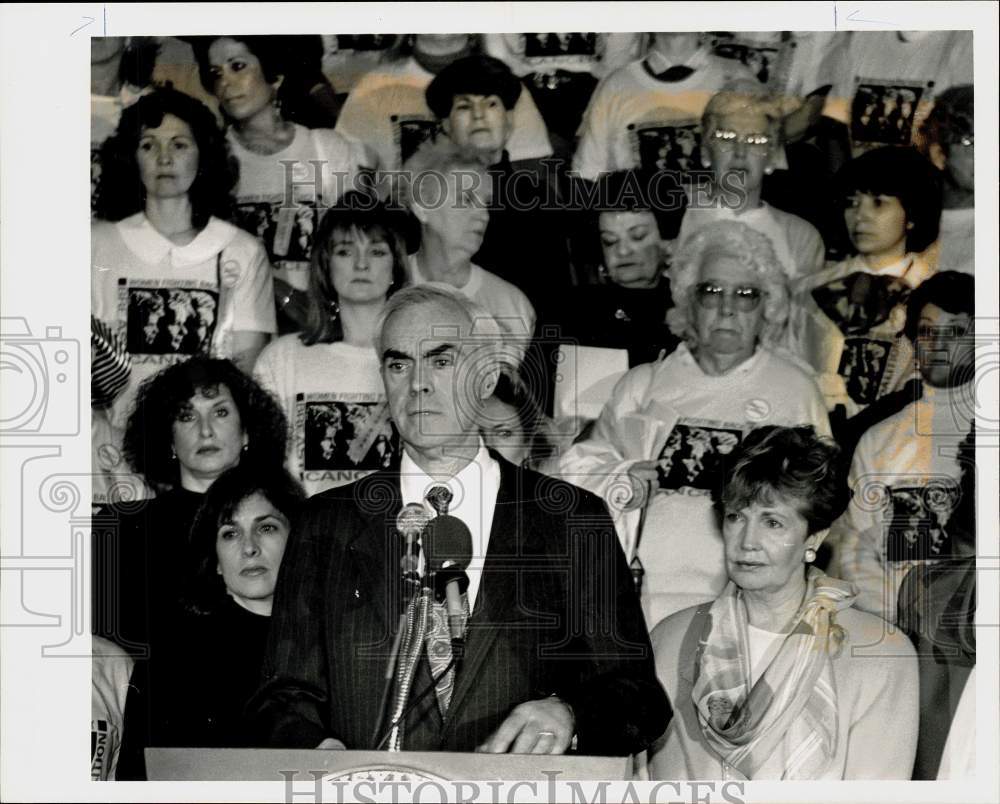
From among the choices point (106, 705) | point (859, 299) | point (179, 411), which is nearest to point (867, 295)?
point (859, 299)

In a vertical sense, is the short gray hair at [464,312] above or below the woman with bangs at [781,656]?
above

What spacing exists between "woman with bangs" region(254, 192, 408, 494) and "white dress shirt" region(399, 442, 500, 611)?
0.28 feet

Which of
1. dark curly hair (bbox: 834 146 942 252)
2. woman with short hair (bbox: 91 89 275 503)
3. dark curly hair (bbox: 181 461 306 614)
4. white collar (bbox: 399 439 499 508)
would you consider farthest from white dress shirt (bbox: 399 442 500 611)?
dark curly hair (bbox: 834 146 942 252)

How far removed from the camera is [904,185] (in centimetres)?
276

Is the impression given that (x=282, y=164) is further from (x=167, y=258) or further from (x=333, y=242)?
(x=167, y=258)

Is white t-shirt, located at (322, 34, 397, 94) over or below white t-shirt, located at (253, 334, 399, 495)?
over

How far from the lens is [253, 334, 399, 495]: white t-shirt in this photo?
275cm

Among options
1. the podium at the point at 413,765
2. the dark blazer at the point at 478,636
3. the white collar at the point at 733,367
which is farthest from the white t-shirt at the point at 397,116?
the podium at the point at 413,765

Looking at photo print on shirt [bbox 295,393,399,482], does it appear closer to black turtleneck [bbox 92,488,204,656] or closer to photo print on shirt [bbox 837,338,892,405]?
black turtleneck [bbox 92,488,204,656]

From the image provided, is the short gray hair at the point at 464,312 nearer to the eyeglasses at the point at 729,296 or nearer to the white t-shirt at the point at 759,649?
the eyeglasses at the point at 729,296

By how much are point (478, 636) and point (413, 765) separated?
0.41m

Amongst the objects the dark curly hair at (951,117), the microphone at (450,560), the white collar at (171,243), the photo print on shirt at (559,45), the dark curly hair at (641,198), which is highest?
the photo print on shirt at (559,45)

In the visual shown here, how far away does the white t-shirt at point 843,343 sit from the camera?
276cm

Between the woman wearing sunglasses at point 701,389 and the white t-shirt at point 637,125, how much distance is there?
0.25m
